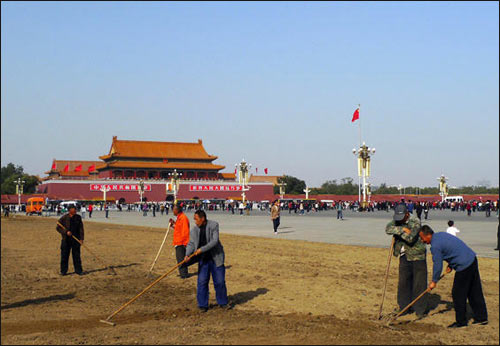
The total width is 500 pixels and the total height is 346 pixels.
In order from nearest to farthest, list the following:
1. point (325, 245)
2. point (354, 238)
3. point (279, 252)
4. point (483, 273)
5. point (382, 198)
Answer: point (483, 273) < point (279, 252) < point (325, 245) < point (354, 238) < point (382, 198)

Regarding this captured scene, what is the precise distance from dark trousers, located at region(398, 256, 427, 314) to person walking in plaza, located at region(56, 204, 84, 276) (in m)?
7.37

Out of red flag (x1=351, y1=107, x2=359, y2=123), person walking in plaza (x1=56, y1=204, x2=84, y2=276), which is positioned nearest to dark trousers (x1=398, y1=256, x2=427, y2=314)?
person walking in plaza (x1=56, y1=204, x2=84, y2=276)

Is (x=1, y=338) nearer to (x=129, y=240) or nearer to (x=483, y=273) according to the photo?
(x=483, y=273)

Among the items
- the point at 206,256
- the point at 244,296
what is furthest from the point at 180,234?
the point at 206,256

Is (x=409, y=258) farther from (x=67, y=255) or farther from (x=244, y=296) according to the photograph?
(x=67, y=255)

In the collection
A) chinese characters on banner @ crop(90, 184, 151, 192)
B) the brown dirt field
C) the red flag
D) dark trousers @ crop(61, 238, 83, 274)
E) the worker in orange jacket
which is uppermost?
the red flag

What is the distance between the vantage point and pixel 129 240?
73.1 ft

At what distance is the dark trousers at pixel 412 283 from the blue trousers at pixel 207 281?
105 inches

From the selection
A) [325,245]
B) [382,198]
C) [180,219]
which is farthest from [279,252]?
[382,198]

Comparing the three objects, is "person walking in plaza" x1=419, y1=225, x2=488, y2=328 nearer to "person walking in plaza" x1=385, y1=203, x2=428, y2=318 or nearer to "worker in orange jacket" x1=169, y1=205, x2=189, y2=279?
"person walking in plaza" x1=385, y1=203, x2=428, y2=318

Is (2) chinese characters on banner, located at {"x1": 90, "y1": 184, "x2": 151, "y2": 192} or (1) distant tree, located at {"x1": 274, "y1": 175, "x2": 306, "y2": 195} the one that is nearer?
(2) chinese characters on banner, located at {"x1": 90, "y1": 184, "x2": 151, "y2": 192}

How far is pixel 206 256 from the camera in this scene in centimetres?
872

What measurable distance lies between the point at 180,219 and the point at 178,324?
486 centimetres

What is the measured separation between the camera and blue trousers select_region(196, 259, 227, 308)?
8.59 meters
